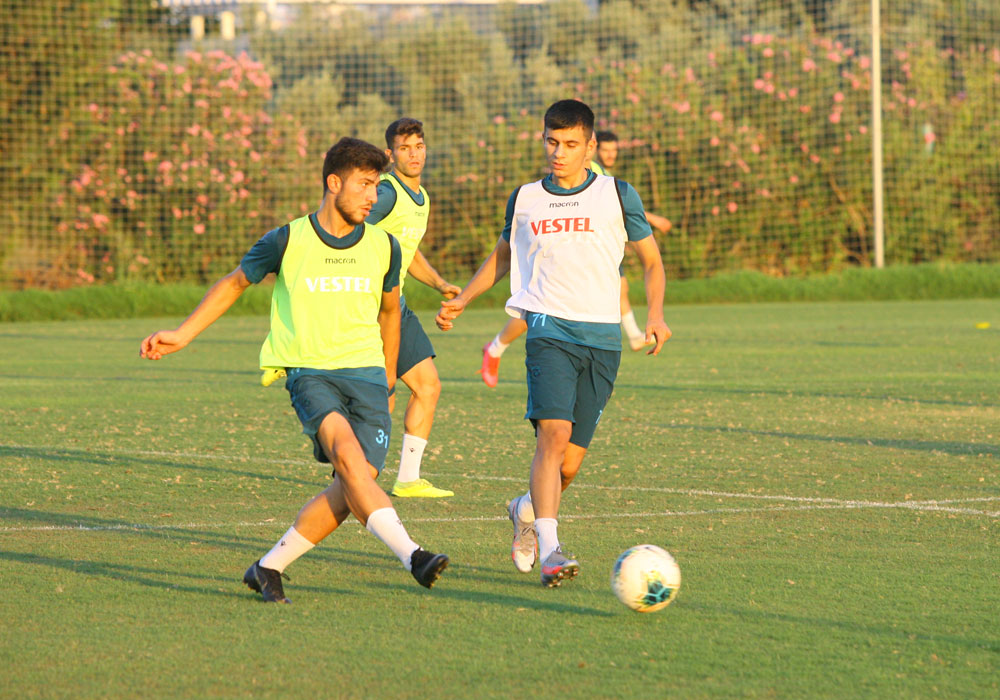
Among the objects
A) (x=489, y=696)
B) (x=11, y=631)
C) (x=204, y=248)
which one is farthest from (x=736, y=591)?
(x=204, y=248)

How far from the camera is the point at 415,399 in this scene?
25.1 ft

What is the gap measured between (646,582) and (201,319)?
184cm

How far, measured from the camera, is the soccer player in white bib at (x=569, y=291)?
18.1 ft

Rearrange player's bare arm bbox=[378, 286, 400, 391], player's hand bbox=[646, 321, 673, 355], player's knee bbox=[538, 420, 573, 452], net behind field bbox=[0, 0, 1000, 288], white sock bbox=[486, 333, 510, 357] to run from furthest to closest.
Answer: net behind field bbox=[0, 0, 1000, 288], white sock bbox=[486, 333, 510, 357], player's hand bbox=[646, 321, 673, 355], player's knee bbox=[538, 420, 573, 452], player's bare arm bbox=[378, 286, 400, 391]

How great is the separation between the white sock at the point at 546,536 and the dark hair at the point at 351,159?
1429 millimetres

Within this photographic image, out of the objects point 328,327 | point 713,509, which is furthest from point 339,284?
point 713,509

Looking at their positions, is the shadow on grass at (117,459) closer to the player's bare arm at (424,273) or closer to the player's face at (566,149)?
the player's bare arm at (424,273)

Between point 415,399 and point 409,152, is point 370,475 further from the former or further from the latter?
point 409,152

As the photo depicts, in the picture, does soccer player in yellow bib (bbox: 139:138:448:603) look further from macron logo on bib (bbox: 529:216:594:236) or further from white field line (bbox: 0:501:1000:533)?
white field line (bbox: 0:501:1000:533)

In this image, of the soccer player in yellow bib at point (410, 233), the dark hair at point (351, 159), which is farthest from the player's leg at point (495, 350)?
the dark hair at point (351, 159)

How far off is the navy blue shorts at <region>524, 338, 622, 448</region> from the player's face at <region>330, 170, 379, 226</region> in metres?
0.89

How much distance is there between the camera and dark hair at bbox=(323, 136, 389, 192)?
5.08 m

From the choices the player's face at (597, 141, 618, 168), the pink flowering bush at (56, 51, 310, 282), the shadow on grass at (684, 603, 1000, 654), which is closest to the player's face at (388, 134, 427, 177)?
the shadow on grass at (684, 603, 1000, 654)

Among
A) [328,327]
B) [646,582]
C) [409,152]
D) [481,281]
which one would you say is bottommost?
[646,582]
